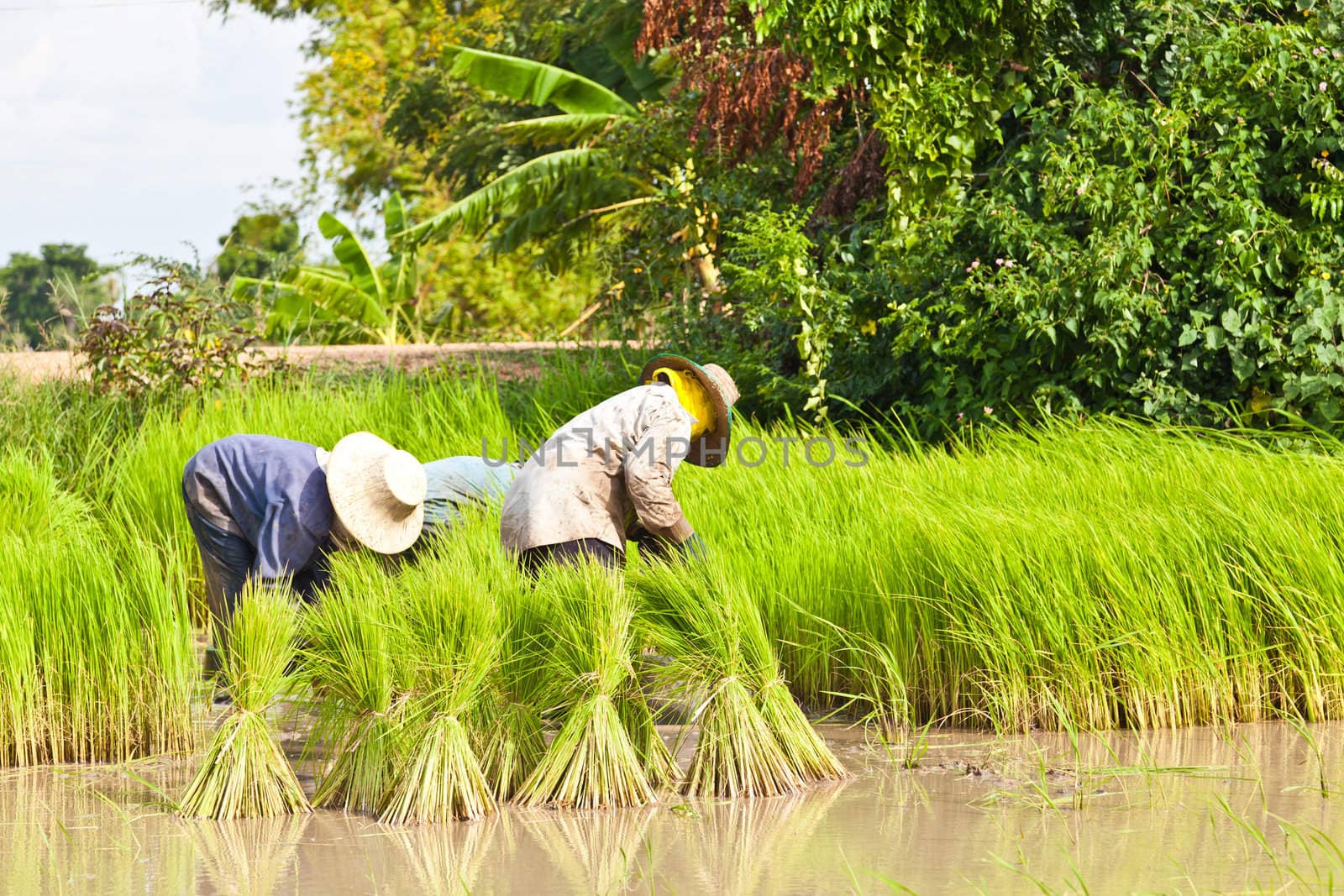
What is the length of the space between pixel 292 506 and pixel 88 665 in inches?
33.9

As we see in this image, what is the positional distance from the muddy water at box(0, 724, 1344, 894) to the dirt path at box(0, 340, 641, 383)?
559cm

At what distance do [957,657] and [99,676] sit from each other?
117 inches

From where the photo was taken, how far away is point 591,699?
3971 millimetres

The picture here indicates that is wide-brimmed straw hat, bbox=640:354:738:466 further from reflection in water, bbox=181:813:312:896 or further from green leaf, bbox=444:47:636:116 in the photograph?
green leaf, bbox=444:47:636:116

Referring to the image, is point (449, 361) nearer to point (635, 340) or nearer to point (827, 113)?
point (635, 340)

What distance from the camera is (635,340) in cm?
1043

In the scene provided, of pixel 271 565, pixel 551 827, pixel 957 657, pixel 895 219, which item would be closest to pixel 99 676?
pixel 271 565

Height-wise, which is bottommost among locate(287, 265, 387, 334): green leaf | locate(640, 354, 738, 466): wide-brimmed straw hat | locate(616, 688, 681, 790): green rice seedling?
locate(616, 688, 681, 790): green rice seedling

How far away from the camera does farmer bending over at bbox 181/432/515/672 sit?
4.73 m

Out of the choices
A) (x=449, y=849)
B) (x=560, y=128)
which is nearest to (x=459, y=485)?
(x=449, y=849)

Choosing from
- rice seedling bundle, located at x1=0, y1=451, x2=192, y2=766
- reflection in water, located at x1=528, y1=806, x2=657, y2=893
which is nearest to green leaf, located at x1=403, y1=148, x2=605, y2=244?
rice seedling bundle, located at x1=0, y1=451, x2=192, y2=766

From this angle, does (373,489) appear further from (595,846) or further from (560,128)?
(560,128)

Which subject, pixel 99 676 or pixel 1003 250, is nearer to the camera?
pixel 99 676

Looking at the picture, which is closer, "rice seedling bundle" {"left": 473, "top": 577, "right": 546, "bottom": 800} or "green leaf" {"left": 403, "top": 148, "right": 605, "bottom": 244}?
"rice seedling bundle" {"left": 473, "top": 577, "right": 546, "bottom": 800}
